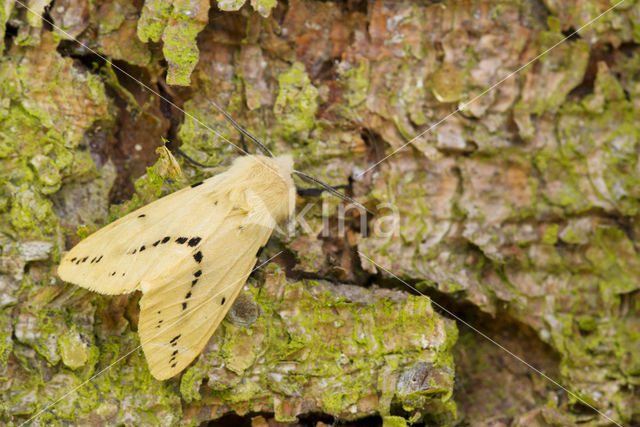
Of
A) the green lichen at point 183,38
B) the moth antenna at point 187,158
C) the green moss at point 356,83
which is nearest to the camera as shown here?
the green lichen at point 183,38

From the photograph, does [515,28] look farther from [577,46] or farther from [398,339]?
[398,339]

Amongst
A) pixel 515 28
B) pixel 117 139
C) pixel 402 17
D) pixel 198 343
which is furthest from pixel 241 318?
pixel 515 28

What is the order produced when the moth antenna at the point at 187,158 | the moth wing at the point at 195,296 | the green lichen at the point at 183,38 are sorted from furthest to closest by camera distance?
the moth antenna at the point at 187,158 → the green lichen at the point at 183,38 → the moth wing at the point at 195,296

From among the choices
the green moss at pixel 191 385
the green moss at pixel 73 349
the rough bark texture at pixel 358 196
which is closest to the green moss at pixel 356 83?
the rough bark texture at pixel 358 196

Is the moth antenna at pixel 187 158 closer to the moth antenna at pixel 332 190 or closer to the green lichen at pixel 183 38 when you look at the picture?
the green lichen at pixel 183 38

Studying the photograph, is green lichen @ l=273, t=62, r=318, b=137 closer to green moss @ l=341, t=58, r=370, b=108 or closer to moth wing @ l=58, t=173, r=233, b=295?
green moss @ l=341, t=58, r=370, b=108
